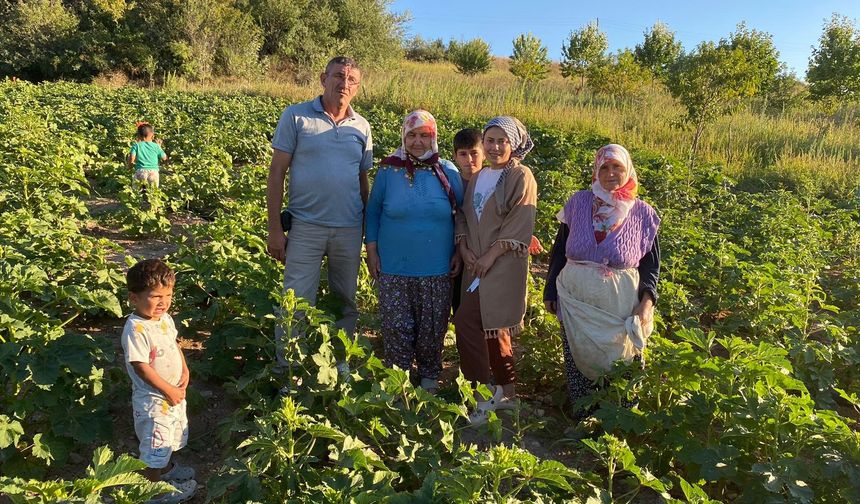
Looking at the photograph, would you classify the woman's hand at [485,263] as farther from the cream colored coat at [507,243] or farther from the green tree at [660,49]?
the green tree at [660,49]

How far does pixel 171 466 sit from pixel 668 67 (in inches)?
1280

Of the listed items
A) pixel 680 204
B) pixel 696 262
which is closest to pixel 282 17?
pixel 680 204

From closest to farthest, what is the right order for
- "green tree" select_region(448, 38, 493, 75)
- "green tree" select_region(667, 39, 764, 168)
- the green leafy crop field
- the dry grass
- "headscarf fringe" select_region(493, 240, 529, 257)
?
the green leafy crop field < "headscarf fringe" select_region(493, 240, 529, 257) < "green tree" select_region(667, 39, 764, 168) < the dry grass < "green tree" select_region(448, 38, 493, 75)

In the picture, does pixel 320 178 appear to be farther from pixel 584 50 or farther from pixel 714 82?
pixel 584 50

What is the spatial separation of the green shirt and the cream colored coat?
592cm

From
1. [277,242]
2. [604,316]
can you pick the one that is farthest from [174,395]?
[604,316]

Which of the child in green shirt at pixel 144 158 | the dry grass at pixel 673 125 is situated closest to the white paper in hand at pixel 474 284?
the child in green shirt at pixel 144 158

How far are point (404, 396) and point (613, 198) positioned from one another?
1.51 m

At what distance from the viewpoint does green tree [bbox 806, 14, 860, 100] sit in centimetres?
1697

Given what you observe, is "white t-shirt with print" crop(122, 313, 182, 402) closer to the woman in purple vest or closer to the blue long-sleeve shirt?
the blue long-sleeve shirt

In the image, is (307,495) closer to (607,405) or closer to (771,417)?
(607,405)

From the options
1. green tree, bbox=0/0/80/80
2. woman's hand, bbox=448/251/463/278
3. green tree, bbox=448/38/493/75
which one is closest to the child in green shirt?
woman's hand, bbox=448/251/463/278

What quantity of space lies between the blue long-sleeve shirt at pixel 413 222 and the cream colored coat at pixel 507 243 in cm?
22

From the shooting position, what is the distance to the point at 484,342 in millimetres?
3439
